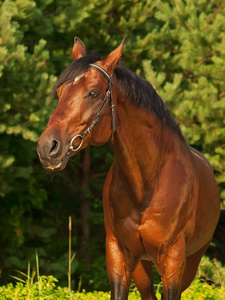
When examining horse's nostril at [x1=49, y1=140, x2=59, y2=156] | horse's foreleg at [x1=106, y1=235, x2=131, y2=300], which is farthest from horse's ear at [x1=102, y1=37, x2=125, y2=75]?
horse's foreleg at [x1=106, y1=235, x2=131, y2=300]

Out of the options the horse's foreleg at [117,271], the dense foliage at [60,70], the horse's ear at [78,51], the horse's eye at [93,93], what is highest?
the horse's ear at [78,51]

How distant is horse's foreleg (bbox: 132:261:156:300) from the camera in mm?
4355

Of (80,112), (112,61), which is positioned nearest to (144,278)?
(80,112)

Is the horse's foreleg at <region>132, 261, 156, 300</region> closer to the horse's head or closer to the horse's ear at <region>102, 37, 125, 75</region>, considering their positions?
the horse's head

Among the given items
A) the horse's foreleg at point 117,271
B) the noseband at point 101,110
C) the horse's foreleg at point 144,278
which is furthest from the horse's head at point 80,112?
the horse's foreleg at point 144,278

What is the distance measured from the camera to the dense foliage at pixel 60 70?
31.2 feet

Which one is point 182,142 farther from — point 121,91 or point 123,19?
point 123,19

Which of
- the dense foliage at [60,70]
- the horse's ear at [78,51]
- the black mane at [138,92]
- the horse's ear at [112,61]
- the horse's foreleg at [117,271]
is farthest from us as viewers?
the dense foliage at [60,70]

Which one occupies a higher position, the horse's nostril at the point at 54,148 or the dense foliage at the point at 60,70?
the horse's nostril at the point at 54,148

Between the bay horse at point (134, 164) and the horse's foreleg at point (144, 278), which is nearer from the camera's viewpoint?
the bay horse at point (134, 164)

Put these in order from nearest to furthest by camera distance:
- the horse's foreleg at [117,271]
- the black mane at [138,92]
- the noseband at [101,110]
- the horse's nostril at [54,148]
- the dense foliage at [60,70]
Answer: the horse's nostril at [54,148], the noseband at [101,110], the black mane at [138,92], the horse's foreleg at [117,271], the dense foliage at [60,70]

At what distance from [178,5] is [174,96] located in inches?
75.4

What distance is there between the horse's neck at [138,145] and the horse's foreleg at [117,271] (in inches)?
16.3

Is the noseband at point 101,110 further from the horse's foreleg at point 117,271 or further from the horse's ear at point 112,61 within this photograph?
the horse's foreleg at point 117,271
